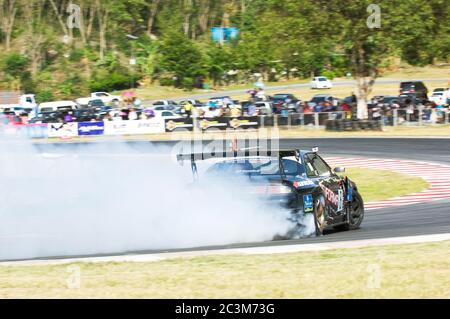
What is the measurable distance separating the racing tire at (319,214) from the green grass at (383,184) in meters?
5.78

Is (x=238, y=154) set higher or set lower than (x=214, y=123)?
higher

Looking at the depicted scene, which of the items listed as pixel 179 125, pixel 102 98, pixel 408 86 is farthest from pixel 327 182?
pixel 102 98

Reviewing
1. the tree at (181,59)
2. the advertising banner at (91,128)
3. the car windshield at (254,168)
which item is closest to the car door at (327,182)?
the car windshield at (254,168)

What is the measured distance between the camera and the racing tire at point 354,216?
12.9m

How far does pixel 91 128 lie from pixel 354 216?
3167 cm

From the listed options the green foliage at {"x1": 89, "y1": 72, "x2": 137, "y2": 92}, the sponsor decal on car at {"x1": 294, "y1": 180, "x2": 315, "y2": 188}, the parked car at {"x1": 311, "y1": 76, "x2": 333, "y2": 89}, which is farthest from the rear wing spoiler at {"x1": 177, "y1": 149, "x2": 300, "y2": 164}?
the green foliage at {"x1": 89, "y1": 72, "x2": 137, "y2": 92}

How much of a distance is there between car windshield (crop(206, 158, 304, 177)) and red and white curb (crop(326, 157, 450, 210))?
4.72m

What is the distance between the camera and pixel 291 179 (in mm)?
11641

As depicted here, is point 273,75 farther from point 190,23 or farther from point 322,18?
point 322,18

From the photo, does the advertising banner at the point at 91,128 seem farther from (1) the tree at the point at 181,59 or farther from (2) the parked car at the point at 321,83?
(1) the tree at the point at 181,59

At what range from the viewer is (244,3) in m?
90.6

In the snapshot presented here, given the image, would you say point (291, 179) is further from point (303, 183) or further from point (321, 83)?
point (321, 83)
